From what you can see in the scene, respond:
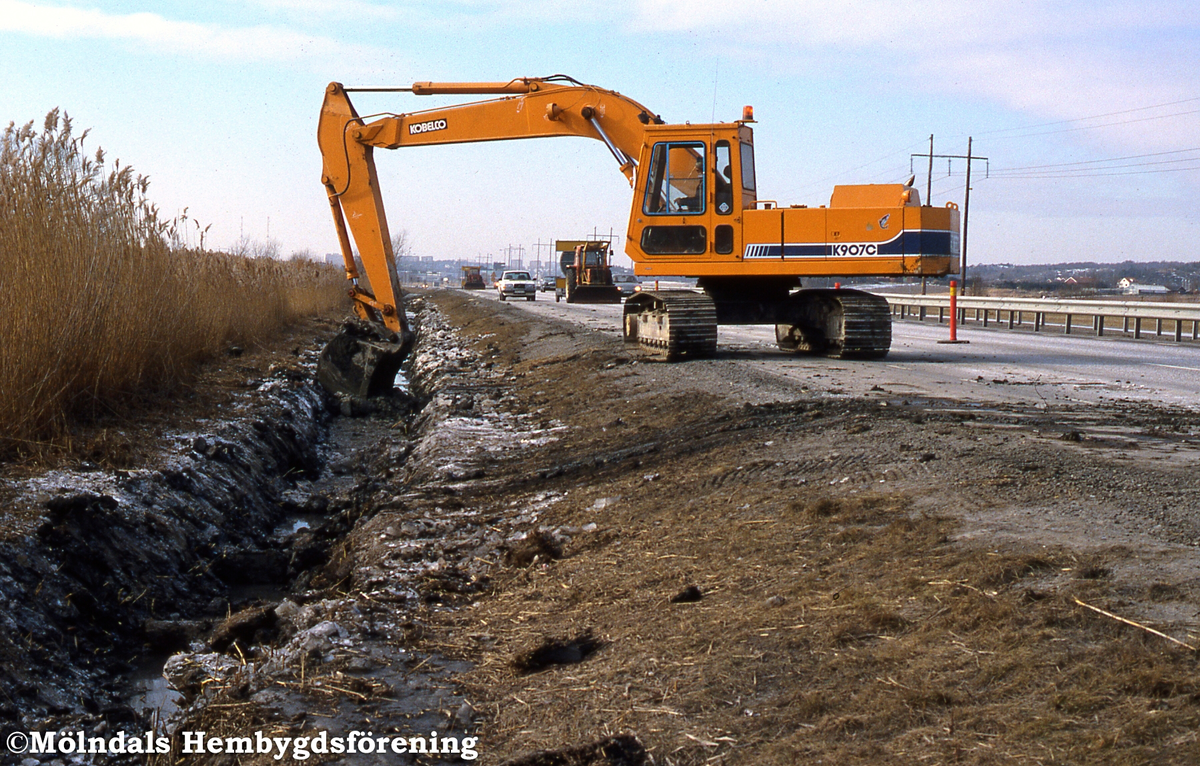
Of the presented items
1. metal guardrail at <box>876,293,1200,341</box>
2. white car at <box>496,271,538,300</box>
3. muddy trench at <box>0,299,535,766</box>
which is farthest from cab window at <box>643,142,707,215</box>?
white car at <box>496,271,538,300</box>

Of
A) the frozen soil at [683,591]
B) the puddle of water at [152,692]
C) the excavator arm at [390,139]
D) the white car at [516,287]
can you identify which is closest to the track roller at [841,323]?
the excavator arm at [390,139]

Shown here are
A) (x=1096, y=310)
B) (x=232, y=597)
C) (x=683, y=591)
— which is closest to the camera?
(x=683, y=591)

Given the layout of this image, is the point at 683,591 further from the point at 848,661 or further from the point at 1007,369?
the point at 1007,369

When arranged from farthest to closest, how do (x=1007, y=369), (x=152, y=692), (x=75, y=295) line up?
(x=1007, y=369) → (x=75, y=295) → (x=152, y=692)

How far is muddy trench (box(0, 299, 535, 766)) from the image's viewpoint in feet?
12.8

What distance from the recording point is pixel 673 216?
13375 mm

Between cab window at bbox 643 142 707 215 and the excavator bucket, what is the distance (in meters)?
3.74

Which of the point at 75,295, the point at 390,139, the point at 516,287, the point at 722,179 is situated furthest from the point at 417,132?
the point at 516,287

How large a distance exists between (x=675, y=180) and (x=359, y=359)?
15.7 ft

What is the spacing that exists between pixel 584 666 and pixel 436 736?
644mm

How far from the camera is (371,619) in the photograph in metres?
4.81

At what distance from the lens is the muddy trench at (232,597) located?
391 centimetres

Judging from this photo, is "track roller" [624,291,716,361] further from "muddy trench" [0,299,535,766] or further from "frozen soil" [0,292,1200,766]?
"muddy trench" [0,299,535,766]

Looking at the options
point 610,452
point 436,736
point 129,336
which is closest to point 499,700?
point 436,736
